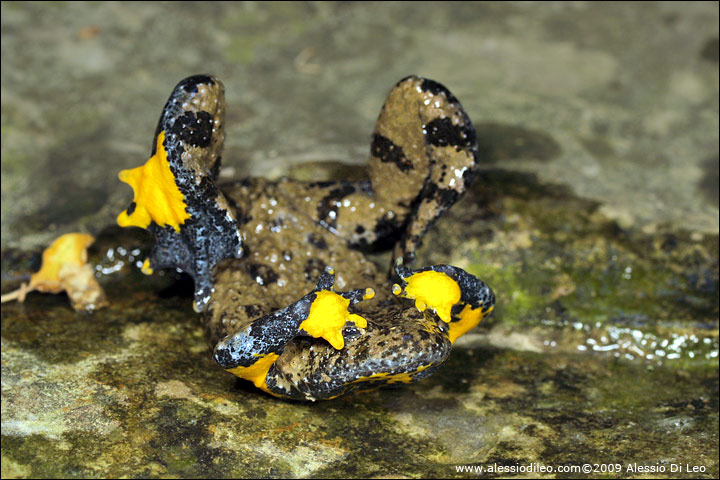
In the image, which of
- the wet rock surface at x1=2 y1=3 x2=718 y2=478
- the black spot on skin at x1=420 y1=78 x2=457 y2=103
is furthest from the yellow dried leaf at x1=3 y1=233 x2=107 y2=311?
the black spot on skin at x1=420 y1=78 x2=457 y2=103

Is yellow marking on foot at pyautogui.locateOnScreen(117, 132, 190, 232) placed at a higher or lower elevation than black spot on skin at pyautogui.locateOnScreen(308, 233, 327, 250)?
higher

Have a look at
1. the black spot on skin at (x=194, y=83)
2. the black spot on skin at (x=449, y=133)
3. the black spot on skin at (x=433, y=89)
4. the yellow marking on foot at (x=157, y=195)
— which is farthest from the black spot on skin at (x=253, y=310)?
the black spot on skin at (x=433, y=89)

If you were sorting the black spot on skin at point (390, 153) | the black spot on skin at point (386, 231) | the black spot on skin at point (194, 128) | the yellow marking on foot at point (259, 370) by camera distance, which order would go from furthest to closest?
the black spot on skin at point (386, 231) → the black spot on skin at point (390, 153) → the black spot on skin at point (194, 128) → the yellow marking on foot at point (259, 370)

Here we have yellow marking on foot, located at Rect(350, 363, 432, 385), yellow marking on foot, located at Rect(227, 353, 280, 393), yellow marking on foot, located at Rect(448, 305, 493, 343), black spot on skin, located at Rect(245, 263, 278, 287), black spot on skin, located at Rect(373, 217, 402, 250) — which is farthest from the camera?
black spot on skin, located at Rect(373, 217, 402, 250)

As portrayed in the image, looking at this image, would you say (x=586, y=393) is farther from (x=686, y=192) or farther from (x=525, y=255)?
(x=686, y=192)

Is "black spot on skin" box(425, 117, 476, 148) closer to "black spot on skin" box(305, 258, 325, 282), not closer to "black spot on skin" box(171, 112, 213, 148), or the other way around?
"black spot on skin" box(305, 258, 325, 282)

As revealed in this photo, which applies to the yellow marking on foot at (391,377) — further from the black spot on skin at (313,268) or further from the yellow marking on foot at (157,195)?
the yellow marking on foot at (157,195)

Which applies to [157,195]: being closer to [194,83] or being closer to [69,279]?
[194,83]

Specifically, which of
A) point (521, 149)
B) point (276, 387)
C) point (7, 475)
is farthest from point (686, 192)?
point (7, 475)
